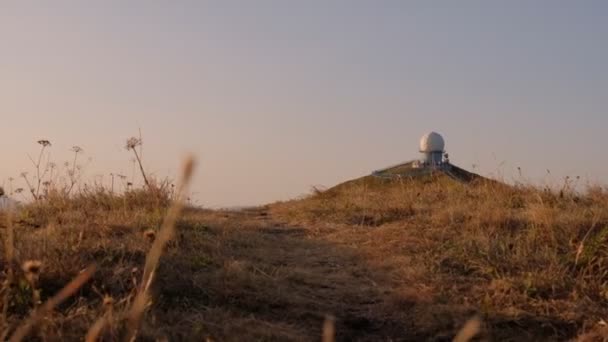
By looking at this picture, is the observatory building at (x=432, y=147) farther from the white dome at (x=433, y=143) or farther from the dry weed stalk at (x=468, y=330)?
the dry weed stalk at (x=468, y=330)

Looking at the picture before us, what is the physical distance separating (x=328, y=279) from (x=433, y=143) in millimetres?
18269

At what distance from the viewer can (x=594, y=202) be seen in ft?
22.0

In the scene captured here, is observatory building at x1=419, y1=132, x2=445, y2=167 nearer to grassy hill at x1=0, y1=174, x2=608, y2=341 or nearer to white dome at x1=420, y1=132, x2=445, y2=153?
white dome at x1=420, y1=132, x2=445, y2=153

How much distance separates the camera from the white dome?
72.0 ft

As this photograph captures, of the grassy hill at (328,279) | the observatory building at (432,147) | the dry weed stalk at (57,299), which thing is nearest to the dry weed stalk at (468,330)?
the dry weed stalk at (57,299)

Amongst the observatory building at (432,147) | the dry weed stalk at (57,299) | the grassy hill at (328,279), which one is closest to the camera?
the dry weed stalk at (57,299)

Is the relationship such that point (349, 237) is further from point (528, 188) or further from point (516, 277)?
point (528, 188)

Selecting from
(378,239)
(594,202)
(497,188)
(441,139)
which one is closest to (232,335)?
(378,239)

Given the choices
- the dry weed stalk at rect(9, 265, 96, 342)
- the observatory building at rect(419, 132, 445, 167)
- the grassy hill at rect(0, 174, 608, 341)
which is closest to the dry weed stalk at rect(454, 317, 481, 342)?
the dry weed stalk at rect(9, 265, 96, 342)

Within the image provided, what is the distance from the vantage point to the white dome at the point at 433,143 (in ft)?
72.0

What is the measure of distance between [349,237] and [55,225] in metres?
2.56

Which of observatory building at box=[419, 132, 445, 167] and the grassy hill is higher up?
observatory building at box=[419, 132, 445, 167]

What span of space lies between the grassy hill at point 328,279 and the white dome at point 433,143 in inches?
639

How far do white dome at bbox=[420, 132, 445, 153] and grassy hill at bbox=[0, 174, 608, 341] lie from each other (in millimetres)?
16233
